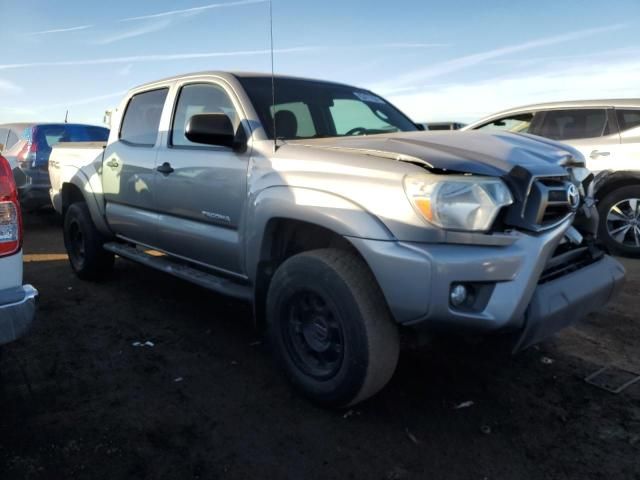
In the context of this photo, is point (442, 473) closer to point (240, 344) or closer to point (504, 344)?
point (504, 344)

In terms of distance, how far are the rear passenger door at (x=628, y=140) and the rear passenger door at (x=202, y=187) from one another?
15.8 ft

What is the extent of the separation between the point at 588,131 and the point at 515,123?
3.01ft

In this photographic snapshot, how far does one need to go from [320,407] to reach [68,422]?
4.22ft

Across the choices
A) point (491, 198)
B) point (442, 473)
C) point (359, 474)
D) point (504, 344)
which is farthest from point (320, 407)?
point (491, 198)

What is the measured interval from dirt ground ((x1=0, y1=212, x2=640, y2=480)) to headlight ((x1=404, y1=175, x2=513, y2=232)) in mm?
641

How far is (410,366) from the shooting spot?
330 centimetres

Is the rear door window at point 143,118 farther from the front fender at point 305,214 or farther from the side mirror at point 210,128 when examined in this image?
the front fender at point 305,214

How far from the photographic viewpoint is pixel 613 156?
6.09 meters

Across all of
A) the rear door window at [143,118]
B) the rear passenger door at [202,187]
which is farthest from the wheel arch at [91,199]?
the rear passenger door at [202,187]

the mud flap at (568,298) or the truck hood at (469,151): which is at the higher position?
the truck hood at (469,151)

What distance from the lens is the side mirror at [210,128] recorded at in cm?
306

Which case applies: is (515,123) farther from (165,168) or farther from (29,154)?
(29,154)

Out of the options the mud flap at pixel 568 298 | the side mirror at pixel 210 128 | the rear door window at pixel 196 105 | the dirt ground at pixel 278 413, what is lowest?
the dirt ground at pixel 278 413

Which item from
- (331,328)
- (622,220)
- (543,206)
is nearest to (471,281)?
(543,206)
